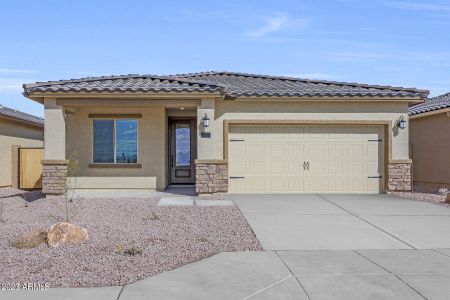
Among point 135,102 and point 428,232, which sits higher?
point 135,102

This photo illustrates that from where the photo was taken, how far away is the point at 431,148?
18484 millimetres

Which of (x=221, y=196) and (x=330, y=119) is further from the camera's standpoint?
(x=330, y=119)

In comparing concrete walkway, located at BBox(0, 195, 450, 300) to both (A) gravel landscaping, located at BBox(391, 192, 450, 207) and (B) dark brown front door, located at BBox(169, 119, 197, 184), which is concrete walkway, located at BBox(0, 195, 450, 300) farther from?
(B) dark brown front door, located at BBox(169, 119, 197, 184)

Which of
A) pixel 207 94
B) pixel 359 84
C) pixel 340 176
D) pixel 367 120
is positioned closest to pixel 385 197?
pixel 340 176

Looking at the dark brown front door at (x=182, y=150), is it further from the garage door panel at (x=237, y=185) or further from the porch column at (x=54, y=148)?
the porch column at (x=54, y=148)

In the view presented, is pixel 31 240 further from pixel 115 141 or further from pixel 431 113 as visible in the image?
pixel 431 113

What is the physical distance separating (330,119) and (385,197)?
3.09 m

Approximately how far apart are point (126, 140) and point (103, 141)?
0.81 meters

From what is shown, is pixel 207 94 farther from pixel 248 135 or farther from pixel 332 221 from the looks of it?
pixel 332 221

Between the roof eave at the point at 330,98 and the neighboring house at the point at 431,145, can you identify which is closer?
the roof eave at the point at 330,98

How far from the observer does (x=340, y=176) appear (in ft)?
49.3

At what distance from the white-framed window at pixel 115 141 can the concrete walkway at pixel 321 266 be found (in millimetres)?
6177

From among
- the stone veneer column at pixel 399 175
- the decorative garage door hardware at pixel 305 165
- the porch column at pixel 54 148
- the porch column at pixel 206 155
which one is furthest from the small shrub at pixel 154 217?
the stone veneer column at pixel 399 175

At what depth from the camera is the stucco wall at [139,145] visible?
15.3m
